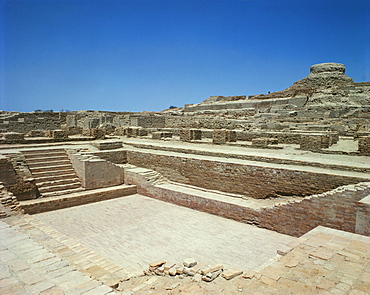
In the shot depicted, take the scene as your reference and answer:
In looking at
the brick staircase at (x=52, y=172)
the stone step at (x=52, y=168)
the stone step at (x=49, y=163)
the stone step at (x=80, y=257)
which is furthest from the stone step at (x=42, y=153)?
the stone step at (x=80, y=257)

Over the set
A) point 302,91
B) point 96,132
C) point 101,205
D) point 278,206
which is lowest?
point 101,205

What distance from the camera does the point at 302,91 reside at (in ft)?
81.3

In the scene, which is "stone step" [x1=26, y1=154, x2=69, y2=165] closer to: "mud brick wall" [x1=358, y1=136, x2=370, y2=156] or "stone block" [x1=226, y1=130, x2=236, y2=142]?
"stone block" [x1=226, y1=130, x2=236, y2=142]

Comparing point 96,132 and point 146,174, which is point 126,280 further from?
point 96,132

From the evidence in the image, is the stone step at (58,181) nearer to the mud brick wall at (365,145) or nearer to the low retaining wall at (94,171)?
the low retaining wall at (94,171)

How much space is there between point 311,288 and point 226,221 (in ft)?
12.6

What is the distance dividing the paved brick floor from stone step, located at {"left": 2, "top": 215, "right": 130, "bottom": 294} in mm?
398

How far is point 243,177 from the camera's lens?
7.65 metres

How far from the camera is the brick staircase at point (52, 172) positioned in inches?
331

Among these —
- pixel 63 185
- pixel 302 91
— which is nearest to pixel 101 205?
pixel 63 185

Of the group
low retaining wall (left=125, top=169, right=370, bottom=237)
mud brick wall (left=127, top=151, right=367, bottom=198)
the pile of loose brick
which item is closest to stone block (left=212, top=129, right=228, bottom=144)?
mud brick wall (left=127, top=151, right=367, bottom=198)

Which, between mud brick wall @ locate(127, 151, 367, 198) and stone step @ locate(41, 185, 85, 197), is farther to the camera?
stone step @ locate(41, 185, 85, 197)

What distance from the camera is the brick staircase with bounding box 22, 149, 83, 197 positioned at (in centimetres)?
841

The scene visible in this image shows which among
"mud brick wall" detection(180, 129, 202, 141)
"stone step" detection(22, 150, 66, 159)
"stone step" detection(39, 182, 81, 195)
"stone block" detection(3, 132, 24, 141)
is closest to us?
"stone step" detection(39, 182, 81, 195)
